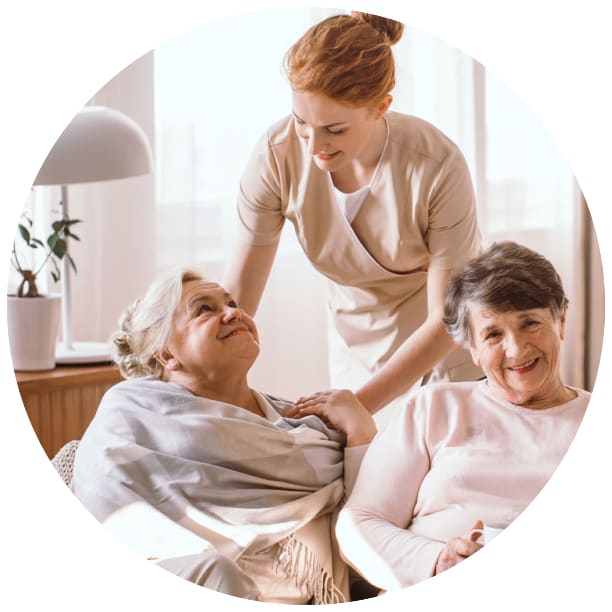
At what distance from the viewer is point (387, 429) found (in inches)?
54.9

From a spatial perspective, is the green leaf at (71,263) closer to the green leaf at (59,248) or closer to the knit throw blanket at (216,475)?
the green leaf at (59,248)

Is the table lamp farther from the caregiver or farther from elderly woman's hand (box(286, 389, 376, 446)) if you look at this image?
elderly woman's hand (box(286, 389, 376, 446))

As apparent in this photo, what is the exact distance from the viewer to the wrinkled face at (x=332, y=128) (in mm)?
1384

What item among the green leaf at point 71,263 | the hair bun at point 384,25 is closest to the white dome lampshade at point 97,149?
the green leaf at point 71,263

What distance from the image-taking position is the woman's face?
53.2 inches

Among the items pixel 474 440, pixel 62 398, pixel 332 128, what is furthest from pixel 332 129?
pixel 62 398

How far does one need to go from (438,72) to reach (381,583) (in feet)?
2.29

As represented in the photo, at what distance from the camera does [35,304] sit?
157 centimetres

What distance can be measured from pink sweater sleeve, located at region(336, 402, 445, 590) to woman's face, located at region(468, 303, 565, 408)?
4.7 inches

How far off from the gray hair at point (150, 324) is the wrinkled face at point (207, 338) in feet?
0.05

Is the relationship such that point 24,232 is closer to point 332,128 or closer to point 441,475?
point 332,128

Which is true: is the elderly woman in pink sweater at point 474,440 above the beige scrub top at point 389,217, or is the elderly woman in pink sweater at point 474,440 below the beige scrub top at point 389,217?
below

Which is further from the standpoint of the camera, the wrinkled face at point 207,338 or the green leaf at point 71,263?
the green leaf at point 71,263

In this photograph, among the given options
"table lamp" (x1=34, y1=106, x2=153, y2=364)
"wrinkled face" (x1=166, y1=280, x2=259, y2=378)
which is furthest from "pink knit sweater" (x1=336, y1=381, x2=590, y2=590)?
"table lamp" (x1=34, y1=106, x2=153, y2=364)
